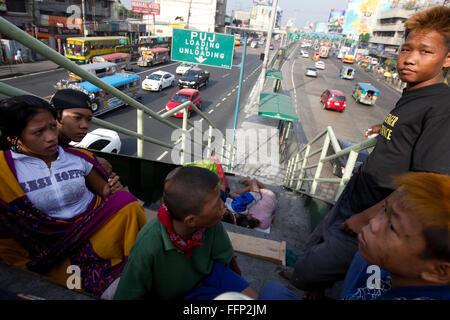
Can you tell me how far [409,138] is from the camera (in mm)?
1718

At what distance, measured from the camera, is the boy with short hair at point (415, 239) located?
921mm

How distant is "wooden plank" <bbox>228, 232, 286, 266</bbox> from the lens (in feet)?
9.60

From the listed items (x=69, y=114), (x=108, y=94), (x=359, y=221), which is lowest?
(x=108, y=94)

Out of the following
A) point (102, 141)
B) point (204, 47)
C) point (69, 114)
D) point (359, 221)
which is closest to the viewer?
point (359, 221)

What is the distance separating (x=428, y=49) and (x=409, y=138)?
63 cm

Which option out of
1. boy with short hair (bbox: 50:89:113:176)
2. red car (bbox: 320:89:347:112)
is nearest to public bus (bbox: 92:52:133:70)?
red car (bbox: 320:89:347:112)

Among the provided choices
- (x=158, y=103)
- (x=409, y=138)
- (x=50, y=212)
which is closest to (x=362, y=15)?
(x=158, y=103)

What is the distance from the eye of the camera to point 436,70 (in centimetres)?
176

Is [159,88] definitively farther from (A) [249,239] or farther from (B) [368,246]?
(B) [368,246]

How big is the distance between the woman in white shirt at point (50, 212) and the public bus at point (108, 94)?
1171 cm

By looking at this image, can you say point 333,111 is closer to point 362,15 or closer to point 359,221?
point 359,221

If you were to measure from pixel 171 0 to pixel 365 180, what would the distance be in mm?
69593

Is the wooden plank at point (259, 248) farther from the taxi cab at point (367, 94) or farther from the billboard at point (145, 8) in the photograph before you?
the billboard at point (145, 8)

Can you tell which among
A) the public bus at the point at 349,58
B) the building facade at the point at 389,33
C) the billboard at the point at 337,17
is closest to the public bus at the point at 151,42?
the public bus at the point at 349,58
